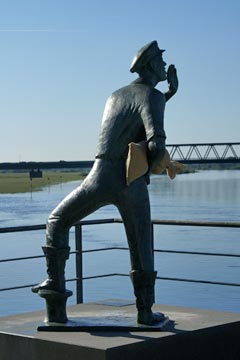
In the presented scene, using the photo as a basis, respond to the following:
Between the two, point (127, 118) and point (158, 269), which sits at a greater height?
point (127, 118)

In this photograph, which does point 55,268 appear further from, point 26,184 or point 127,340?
point 26,184

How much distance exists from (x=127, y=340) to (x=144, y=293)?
40 cm

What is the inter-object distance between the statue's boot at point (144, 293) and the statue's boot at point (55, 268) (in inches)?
16.5

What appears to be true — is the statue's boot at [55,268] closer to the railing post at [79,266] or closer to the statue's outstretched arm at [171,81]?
the statue's outstretched arm at [171,81]

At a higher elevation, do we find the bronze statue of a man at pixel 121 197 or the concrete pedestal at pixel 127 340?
the bronze statue of a man at pixel 121 197

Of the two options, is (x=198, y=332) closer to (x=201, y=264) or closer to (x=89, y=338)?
(x=89, y=338)

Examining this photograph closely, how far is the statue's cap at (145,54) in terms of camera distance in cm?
613

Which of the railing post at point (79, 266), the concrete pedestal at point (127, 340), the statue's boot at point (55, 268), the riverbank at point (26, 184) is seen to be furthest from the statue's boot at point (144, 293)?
the riverbank at point (26, 184)

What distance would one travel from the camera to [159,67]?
20.4 ft

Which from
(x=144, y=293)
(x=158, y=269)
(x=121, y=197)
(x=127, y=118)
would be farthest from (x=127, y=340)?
(x=158, y=269)

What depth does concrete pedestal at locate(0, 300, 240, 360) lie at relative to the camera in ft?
18.8

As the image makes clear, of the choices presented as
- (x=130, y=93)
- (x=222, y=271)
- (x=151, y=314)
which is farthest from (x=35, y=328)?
(x=222, y=271)

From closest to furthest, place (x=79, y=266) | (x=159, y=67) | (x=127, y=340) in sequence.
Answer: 1. (x=127, y=340)
2. (x=159, y=67)
3. (x=79, y=266)

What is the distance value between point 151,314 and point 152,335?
23cm
